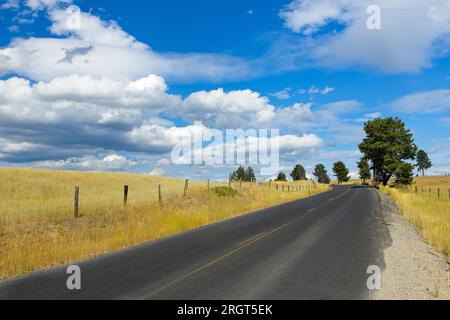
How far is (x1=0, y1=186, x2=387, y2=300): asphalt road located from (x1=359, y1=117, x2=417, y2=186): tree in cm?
6961

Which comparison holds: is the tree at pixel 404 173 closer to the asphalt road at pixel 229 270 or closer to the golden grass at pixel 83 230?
the golden grass at pixel 83 230

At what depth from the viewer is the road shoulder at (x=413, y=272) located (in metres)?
7.48

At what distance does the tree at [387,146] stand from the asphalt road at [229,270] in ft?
228

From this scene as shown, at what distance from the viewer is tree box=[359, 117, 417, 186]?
79688mm

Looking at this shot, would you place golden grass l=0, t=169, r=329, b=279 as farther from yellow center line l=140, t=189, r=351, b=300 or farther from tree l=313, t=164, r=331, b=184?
tree l=313, t=164, r=331, b=184

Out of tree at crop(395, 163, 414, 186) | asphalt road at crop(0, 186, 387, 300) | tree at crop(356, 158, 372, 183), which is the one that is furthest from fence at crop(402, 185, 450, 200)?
tree at crop(356, 158, 372, 183)

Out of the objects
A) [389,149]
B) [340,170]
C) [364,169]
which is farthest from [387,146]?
[340,170]

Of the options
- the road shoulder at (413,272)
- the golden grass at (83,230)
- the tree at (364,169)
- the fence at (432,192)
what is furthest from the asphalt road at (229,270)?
the tree at (364,169)

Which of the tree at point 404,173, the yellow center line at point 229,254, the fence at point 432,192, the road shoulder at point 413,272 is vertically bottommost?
the road shoulder at point 413,272

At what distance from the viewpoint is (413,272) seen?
363 inches

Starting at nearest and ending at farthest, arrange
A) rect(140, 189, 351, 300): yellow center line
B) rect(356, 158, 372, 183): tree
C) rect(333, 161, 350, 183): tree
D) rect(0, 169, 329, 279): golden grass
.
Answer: rect(140, 189, 351, 300): yellow center line
rect(0, 169, 329, 279): golden grass
rect(356, 158, 372, 183): tree
rect(333, 161, 350, 183): tree
